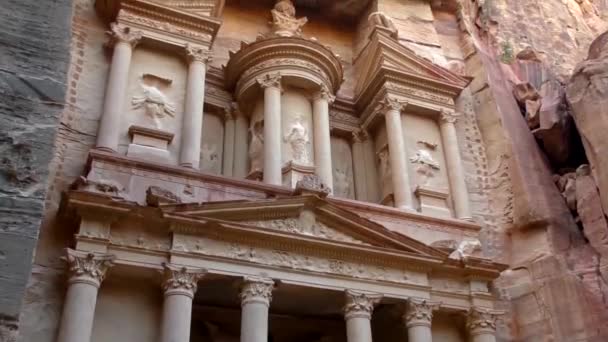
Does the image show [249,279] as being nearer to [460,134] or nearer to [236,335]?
[236,335]

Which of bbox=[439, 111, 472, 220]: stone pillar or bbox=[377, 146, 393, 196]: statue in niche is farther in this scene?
bbox=[377, 146, 393, 196]: statue in niche

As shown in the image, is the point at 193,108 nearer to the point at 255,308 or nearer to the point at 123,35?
the point at 123,35

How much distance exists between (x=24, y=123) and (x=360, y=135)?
507 inches

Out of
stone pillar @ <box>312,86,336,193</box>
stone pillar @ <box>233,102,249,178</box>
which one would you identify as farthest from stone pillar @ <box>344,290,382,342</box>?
stone pillar @ <box>233,102,249,178</box>

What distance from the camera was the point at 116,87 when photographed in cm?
1222

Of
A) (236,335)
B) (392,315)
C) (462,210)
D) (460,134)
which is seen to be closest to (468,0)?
(460,134)

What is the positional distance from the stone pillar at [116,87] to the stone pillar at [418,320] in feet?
18.6

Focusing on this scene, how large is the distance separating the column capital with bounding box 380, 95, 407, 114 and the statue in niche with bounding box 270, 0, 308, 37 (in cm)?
242

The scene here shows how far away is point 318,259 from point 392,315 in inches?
77.4

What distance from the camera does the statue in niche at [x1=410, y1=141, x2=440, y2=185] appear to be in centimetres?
1437

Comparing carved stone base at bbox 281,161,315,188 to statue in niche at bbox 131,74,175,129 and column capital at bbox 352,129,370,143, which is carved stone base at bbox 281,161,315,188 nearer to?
statue in niche at bbox 131,74,175,129

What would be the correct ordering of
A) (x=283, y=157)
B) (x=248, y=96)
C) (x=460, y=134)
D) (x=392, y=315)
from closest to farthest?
(x=392, y=315), (x=283, y=157), (x=248, y=96), (x=460, y=134)

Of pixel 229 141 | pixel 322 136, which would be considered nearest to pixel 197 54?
pixel 229 141

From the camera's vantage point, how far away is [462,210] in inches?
548
